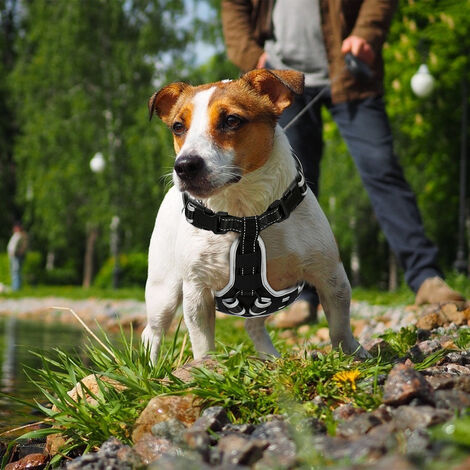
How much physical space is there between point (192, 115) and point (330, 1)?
2.13 m

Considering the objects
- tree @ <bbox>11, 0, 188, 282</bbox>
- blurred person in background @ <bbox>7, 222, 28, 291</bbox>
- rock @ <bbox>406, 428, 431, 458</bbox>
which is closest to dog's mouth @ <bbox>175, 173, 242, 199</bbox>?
rock @ <bbox>406, 428, 431, 458</bbox>

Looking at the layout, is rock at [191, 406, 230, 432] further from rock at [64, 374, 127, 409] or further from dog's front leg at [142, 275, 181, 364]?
dog's front leg at [142, 275, 181, 364]

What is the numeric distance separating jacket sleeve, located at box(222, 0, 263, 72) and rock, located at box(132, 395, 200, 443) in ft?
8.96

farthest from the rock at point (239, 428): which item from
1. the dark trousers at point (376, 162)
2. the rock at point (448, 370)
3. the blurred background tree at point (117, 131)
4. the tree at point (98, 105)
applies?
the tree at point (98, 105)

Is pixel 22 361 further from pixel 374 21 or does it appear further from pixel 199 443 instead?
pixel 199 443

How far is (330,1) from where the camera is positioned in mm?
4410

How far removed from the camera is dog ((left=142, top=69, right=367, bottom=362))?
2699mm

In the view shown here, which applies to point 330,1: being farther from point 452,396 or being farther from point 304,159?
point 452,396

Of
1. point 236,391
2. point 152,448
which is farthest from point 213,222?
point 152,448

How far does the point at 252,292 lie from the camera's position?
284 centimetres

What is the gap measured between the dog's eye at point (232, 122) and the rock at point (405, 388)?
48.5 inches

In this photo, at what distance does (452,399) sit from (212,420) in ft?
2.43

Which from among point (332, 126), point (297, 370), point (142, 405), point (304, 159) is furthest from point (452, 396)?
point (332, 126)

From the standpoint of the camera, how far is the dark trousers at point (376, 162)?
4.63 m
